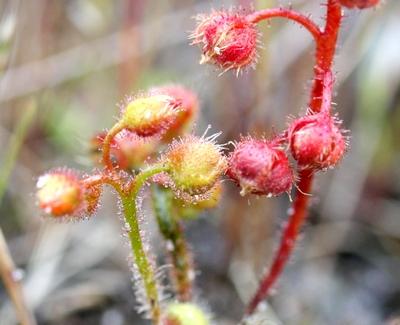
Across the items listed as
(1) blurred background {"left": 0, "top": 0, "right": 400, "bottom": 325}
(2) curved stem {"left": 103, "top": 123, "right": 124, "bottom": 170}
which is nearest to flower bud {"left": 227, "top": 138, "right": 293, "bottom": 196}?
(2) curved stem {"left": 103, "top": 123, "right": 124, "bottom": 170}

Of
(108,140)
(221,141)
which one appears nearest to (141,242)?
(108,140)

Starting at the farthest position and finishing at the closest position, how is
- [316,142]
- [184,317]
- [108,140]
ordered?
[184,317] → [108,140] → [316,142]

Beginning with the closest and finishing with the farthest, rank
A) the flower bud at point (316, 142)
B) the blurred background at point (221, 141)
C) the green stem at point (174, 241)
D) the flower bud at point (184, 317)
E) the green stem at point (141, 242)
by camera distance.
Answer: the flower bud at point (316, 142), the green stem at point (141, 242), the flower bud at point (184, 317), the green stem at point (174, 241), the blurred background at point (221, 141)

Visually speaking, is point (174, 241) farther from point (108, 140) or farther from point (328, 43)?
point (328, 43)

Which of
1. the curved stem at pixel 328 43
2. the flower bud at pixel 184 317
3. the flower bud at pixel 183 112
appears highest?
the flower bud at pixel 183 112

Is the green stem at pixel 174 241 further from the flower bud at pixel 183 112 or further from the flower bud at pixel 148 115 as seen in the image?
the flower bud at pixel 148 115

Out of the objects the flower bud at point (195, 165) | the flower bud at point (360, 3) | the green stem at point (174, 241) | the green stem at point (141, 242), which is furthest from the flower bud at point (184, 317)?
the flower bud at point (360, 3)
